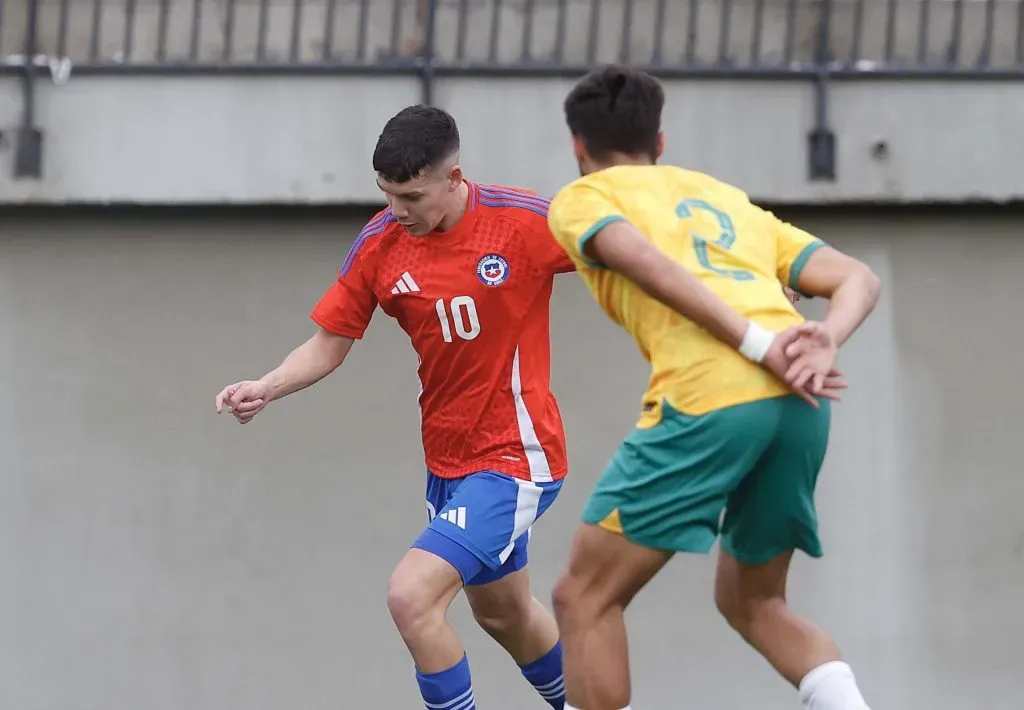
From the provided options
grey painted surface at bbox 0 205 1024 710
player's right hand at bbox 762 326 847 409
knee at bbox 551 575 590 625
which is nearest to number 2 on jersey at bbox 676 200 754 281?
player's right hand at bbox 762 326 847 409

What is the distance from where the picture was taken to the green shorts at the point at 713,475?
3.38m

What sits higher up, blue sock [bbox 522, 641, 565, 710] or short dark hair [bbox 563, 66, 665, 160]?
short dark hair [bbox 563, 66, 665, 160]

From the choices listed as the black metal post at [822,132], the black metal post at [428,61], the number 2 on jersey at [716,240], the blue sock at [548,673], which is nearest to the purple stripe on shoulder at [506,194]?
the number 2 on jersey at [716,240]

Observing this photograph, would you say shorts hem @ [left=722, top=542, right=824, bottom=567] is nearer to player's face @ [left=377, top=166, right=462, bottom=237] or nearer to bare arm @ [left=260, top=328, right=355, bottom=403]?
player's face @ [left=377, top=166, right=462, bottom=237]

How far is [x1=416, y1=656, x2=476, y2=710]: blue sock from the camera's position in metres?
4.16

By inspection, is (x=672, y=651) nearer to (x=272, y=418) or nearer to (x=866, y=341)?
(x=866, y=341)

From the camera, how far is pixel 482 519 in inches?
168

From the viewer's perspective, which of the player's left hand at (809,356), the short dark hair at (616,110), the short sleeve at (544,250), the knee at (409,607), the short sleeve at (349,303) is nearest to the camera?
the player's left hand at (809,356)

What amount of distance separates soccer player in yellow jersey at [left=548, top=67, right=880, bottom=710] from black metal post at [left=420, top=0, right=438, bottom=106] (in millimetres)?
2813

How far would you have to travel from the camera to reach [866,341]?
21.4 feet

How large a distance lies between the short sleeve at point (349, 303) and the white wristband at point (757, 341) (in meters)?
1.61

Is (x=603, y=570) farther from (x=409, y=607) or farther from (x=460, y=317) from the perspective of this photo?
(x=460, y=317)

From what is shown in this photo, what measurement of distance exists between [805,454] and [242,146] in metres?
3.69

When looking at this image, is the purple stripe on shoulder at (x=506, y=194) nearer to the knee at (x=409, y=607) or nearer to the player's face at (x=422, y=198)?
the player's face at (x=422, y=198)
